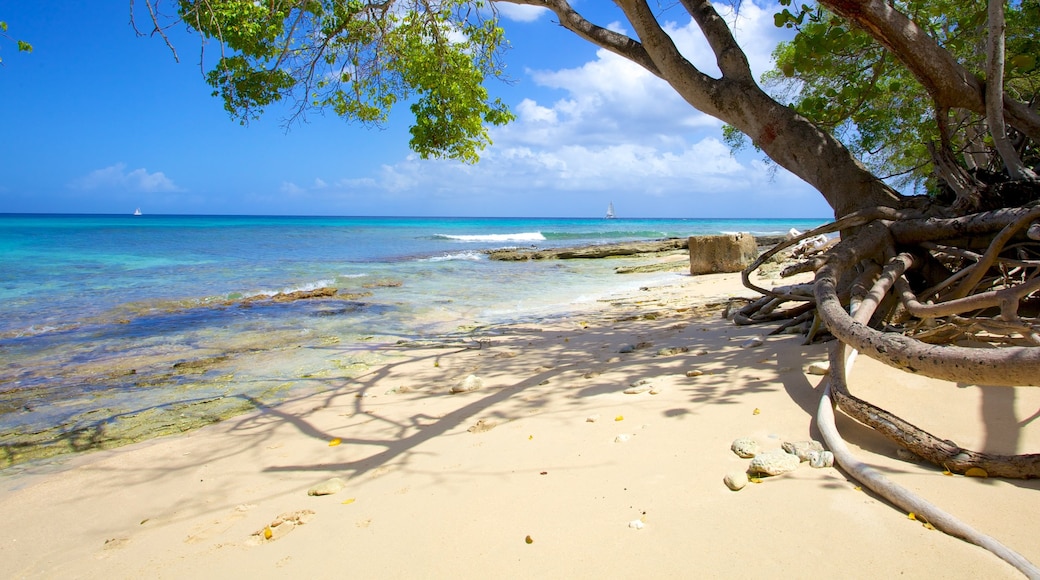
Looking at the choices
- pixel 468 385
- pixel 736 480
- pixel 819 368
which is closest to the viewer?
pixel 736 480

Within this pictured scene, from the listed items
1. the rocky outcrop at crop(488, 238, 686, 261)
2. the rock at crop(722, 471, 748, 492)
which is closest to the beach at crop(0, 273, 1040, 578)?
the rock at crop(722, 471, 748, 492)

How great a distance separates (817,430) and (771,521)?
2.81 feet

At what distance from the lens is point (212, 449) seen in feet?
12.2

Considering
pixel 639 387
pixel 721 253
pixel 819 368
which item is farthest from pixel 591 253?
pixel 819 368

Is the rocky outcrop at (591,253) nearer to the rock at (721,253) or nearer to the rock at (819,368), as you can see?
the rock at (721,253)

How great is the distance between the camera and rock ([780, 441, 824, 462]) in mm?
2451

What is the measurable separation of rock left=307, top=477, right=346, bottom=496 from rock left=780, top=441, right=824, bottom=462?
6.99 ft

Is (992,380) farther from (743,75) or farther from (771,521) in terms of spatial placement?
(743,75)

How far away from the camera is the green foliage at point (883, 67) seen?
15.3 feet

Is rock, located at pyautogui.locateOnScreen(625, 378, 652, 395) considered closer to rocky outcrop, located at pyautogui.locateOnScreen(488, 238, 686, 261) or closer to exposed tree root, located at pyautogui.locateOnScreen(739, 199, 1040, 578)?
exposed tree root, located at pyautogui.locateOnScreen(739, 199, 1040, 578)

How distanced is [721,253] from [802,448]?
11584 millimetres

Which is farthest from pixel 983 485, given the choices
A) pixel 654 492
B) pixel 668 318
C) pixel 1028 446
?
pixel 668 318

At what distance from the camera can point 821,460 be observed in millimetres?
2385

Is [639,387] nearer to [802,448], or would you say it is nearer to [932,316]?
[802,448]
